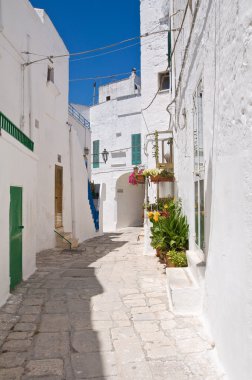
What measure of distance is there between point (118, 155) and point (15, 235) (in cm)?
1523

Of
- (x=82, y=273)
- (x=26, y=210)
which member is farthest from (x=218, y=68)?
(x=82, y=273)

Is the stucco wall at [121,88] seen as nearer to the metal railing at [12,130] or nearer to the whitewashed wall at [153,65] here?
the whitewashed wall at [153,65]

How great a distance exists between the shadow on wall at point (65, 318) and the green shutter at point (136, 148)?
12.4 meters

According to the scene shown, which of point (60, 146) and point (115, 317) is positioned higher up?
point (60, 146)

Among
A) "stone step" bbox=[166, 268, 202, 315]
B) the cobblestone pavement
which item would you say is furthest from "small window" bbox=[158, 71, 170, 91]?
"stone step" bbox=[166, 268, 202, 315]

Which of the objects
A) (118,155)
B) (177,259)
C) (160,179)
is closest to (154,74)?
(160,179)

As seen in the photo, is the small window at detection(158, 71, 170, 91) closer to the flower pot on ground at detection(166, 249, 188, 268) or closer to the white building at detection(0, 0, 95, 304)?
the white building at detection(0, 0, 95, 304)

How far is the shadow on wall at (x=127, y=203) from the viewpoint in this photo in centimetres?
2119

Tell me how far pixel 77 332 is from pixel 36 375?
104 centimetres

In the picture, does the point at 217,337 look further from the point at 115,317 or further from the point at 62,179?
the point at 62,179

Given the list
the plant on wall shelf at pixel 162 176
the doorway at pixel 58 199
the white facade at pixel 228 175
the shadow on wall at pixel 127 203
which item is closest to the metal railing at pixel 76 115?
the shadow on wall at pixel 127 203

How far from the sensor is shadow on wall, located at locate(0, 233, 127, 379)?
11.0ft

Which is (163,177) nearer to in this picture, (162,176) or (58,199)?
(162,176)

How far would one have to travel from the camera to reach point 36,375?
10.2 ft
